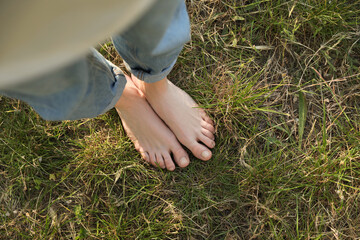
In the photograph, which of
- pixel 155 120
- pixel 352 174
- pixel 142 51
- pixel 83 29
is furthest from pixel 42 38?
pixel 352 174

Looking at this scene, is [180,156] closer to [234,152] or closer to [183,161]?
[183,161]

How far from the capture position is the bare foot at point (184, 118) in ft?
4.71

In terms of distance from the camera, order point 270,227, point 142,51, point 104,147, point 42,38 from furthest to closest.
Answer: point 104,147
point 270,227
point 142,51
point 42,38

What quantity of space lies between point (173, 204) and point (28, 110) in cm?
75

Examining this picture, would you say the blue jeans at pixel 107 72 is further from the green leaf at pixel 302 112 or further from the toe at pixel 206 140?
the green leaf at pixel 302 112

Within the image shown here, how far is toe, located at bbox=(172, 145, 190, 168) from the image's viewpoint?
1456 mm

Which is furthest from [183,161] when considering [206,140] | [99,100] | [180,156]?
[99,100]

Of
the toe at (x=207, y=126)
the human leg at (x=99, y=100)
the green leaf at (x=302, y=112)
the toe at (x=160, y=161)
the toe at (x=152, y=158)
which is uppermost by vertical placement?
the human leg at (x=99, y=100)

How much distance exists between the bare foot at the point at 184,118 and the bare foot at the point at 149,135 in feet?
0.09

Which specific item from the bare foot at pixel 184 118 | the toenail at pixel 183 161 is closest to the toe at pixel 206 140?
the bare foot at pixel 184 118

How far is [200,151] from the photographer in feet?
4.74

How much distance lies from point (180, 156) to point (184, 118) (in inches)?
6.4

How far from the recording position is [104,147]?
4.79 ft

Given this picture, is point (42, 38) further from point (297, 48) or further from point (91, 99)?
point (297, 48)
